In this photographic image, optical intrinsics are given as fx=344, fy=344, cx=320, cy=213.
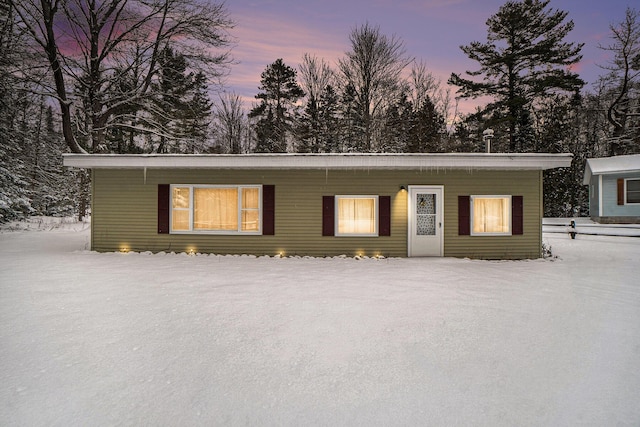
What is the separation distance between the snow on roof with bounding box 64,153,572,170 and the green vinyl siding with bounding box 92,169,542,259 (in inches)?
18.5

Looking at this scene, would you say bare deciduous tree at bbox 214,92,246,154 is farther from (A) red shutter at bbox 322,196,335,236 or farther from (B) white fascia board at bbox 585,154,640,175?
(B) white fascia board at bbox 585,154,640,175

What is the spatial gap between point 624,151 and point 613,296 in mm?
26118

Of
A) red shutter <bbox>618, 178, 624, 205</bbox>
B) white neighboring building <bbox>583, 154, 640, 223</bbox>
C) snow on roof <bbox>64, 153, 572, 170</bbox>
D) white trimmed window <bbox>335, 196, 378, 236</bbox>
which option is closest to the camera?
snow on roof <bbox>64, 153, 572, 170</bbox>

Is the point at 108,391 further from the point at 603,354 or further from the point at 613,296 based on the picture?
the point at 613,296

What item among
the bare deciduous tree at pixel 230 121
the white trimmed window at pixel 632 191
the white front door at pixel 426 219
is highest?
the bare deciduous tree at pixel 230 121

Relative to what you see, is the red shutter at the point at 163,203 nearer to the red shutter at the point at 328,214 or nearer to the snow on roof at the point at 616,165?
the red shutter at the point at 328,214

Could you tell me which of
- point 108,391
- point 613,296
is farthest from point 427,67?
point 108,391

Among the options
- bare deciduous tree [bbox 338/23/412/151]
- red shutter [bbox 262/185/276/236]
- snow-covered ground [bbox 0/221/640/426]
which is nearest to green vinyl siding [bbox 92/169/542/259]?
red shutter [bbox 262/185/276/236]

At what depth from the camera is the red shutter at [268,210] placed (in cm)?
945

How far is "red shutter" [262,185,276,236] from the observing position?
945 cm

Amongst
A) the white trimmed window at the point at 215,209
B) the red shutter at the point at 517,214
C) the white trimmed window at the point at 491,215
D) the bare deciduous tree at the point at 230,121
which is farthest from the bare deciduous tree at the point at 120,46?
the red shutter at the point at 517,214

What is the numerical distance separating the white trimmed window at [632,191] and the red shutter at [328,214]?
1694cm

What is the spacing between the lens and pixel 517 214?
9.33m

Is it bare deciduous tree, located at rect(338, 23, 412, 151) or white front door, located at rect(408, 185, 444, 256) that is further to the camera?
bare deciduous tree, located at rect(338, 23, 412, 151)
